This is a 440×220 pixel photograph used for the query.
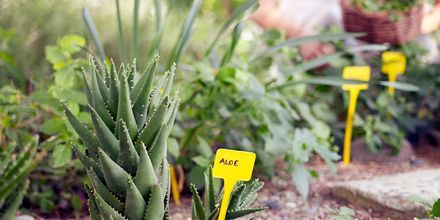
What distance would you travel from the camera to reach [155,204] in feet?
3.20

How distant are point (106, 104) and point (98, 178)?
0.13 metres

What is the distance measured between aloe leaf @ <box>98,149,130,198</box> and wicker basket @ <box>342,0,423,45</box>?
A: 1.42 m

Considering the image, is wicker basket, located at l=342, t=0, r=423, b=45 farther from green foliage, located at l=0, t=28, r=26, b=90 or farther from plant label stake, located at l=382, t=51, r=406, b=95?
green foliage, located at l=0, t=28, r=26, b=90

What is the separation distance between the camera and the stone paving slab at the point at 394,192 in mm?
1378

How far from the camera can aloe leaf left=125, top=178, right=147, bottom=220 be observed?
3.11 ft

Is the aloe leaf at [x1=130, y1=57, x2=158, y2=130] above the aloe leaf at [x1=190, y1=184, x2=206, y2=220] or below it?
above

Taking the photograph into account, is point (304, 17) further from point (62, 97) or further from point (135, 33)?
point (62, 97)

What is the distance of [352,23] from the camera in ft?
7.15

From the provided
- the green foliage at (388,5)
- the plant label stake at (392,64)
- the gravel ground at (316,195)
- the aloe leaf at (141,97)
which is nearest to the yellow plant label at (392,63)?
the plant label stake at (392,64)

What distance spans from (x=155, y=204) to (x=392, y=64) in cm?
144

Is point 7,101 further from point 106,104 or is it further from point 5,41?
point 106,104

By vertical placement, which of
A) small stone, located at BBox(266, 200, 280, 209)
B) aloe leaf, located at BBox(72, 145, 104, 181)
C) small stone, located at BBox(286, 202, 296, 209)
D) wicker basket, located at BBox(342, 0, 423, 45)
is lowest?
small stone, located at BBox(286, 202, 296, 209)

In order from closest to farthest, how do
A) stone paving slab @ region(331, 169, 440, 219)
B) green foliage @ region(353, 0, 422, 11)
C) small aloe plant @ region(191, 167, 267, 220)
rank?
small aloe plant @ region(191, 167, 267, 220) → stone paving slab @ region(331, 169, 440, 219) → green foliage @ region(353, 0, 422, 11)

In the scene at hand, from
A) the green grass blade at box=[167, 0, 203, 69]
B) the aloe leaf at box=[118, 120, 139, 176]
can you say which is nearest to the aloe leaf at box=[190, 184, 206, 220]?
the aloe leaf at box=[118, 120, 139, 176]
